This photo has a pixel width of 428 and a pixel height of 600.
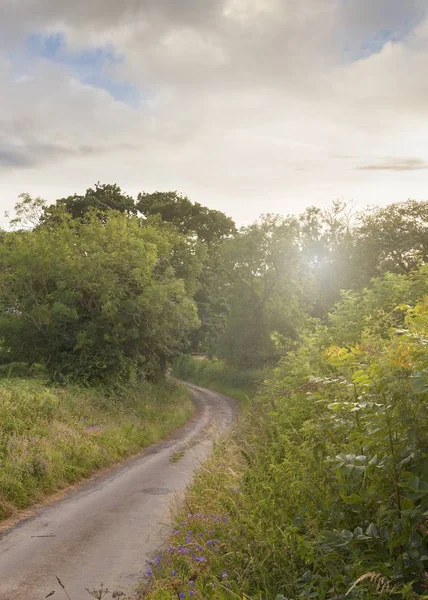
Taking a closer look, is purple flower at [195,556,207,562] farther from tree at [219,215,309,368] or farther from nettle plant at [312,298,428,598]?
tree at [219,215,309,368]

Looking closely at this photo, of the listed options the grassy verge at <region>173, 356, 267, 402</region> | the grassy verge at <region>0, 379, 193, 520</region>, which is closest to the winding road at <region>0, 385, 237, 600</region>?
the grassy verge at <region>0, 379, 193, 520</region>

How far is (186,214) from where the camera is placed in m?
53.8

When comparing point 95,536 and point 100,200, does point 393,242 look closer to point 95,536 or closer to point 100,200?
point 100,200

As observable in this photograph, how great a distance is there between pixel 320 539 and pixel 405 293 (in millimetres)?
12012

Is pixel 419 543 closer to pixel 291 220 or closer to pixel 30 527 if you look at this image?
pixel 30 527

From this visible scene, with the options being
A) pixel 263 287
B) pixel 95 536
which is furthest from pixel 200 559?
pixel 263 287

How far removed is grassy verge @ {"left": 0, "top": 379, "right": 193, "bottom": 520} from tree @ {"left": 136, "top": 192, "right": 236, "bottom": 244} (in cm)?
2817

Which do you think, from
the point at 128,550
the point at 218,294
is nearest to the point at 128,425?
the point at 128,550

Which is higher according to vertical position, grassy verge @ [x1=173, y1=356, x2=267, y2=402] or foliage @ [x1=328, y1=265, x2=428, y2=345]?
foliage @ [x1=328, y1=265, x2=428, y2=345]

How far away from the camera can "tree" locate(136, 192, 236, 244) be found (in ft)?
172

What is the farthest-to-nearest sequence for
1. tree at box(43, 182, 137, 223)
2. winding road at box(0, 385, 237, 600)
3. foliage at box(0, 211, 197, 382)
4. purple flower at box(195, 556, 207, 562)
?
tree at box(43, 182, 137, 223)
foliage at box(0, 211, 197, 382)
winding road at box(0, 385, 237, 600)
purple flower at box(195, 556, 207, 562)

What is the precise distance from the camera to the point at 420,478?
4.34 meters

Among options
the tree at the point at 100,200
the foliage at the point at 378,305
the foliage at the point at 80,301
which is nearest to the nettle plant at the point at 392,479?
the foliage at the point at 378,305

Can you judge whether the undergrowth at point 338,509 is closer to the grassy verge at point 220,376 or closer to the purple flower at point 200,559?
the purple flower at point 200,559
